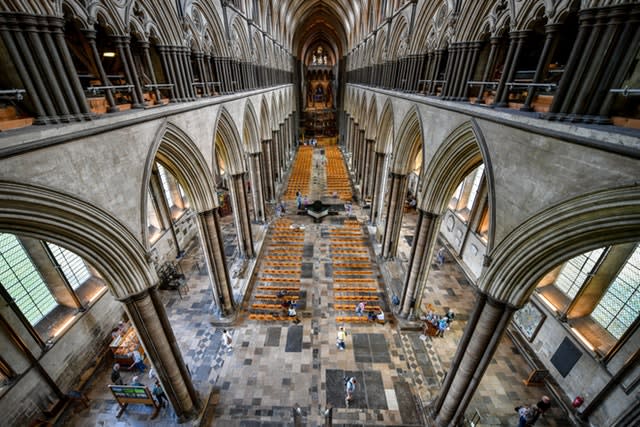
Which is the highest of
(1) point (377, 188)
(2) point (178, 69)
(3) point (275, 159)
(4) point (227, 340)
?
(2) point (178, 69)

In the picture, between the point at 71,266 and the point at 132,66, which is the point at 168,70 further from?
the point at 71,266

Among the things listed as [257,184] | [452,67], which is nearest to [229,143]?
[257,184]

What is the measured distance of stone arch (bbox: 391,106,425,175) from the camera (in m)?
10.4

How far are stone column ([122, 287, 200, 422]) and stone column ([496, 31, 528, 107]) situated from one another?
8882 mm

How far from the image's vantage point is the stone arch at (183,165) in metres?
6.14

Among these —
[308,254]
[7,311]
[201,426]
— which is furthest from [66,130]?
[308,254]

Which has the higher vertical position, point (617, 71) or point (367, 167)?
point (617, 71)

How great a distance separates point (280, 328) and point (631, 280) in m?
10.7

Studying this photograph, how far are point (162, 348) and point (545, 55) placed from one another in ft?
33.0

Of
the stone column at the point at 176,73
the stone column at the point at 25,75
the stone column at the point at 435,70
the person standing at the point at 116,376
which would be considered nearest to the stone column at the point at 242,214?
the stone column at the point at 176,73

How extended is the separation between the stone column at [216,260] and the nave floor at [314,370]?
2.62ft

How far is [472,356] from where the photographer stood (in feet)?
20.2

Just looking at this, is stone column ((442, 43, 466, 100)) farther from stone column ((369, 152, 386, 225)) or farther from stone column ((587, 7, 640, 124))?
stone column ((369, 152, 386, 225))

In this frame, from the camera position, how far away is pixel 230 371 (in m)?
8.88
